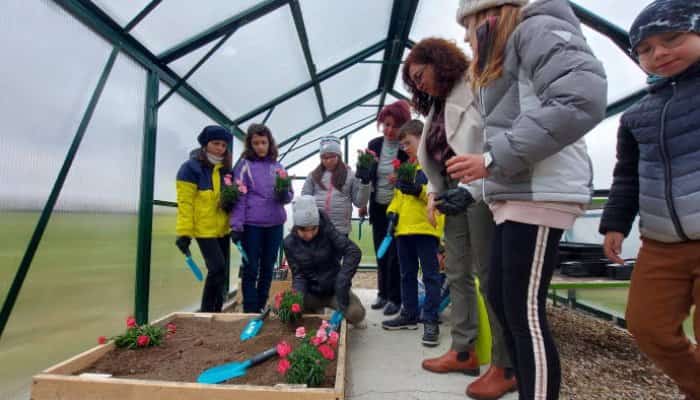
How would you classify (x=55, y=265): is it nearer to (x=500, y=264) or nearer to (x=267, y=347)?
(x=267, y=347)

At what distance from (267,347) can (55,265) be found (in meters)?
1.06

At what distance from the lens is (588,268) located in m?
2.51

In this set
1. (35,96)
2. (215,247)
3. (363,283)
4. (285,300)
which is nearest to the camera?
(35,96)

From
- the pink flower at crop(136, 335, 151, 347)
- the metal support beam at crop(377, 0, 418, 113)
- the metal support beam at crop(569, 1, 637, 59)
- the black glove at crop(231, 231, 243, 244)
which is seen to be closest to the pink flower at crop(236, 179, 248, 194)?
the black glove at crop(231, 231, 243, 244)

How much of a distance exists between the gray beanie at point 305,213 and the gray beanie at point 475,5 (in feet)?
4.76

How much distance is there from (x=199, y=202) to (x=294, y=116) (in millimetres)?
2664

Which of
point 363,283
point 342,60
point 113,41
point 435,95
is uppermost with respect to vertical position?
point 342,60

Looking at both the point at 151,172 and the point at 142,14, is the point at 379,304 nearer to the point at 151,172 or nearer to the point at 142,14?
the point at 151,172

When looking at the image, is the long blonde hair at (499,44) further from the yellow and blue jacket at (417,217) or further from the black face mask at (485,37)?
the yellow and blue jacket at (417,217)

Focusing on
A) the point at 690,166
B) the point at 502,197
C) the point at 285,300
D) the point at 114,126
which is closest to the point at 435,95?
the point at 502,197

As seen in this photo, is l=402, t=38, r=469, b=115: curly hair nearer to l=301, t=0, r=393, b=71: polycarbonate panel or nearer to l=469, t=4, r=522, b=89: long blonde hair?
l=469, t=4, r=522, b=89: long blonde hair

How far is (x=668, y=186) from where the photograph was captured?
40.8 inches

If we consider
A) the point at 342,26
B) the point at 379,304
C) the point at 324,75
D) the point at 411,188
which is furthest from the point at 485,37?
the point at 324,75

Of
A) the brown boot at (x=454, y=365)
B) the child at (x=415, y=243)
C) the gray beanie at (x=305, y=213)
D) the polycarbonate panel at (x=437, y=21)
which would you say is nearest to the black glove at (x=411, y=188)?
the child at (x=415, y=243)
